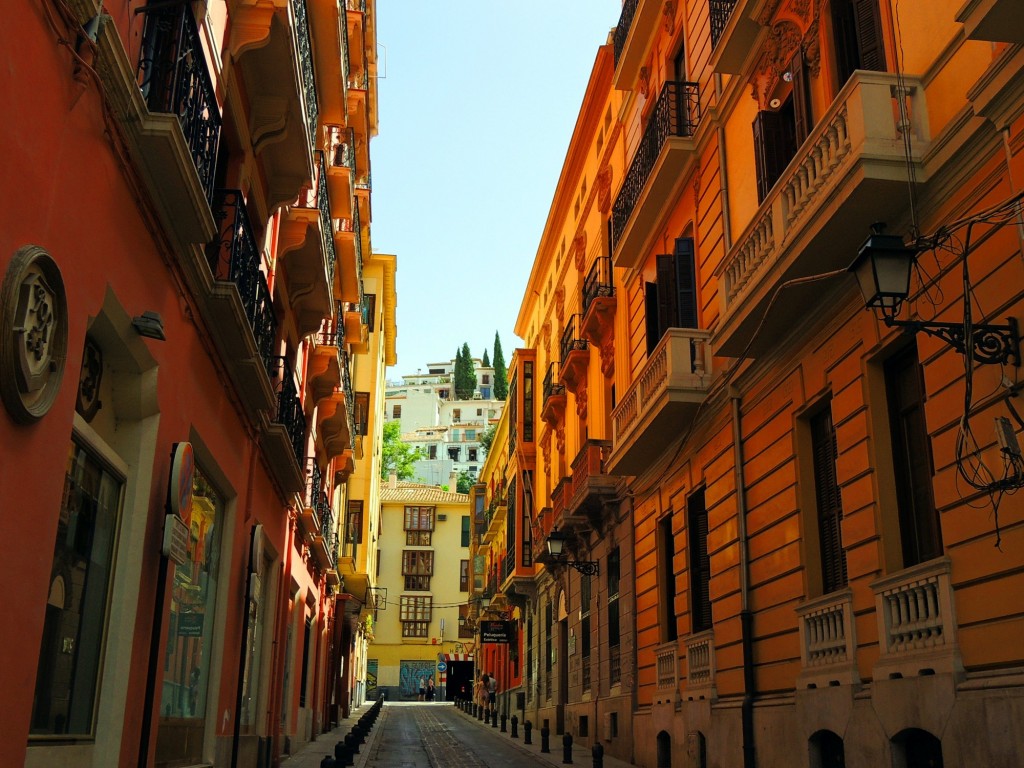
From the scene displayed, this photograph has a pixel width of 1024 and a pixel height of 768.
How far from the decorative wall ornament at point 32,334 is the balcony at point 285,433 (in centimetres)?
843

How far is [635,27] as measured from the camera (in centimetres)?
1942

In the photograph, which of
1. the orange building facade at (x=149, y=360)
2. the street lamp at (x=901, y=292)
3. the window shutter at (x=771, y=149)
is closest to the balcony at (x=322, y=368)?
the orange building facade at (x=149, y=360)

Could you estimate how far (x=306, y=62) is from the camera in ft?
44.8

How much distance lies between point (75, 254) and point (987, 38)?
6232 mm

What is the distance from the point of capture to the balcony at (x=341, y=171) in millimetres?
19578

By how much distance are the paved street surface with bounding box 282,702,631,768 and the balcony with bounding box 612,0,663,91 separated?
12811 millimetres

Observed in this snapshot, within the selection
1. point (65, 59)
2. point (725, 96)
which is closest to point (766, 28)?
point (725, 96)

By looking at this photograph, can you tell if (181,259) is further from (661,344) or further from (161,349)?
(661,344)

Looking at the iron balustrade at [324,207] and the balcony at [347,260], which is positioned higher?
the balcony at [347,260]

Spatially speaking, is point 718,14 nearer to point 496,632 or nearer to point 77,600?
point 77,600

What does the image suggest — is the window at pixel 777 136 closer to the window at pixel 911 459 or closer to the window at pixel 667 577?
the window at pixel 911 459

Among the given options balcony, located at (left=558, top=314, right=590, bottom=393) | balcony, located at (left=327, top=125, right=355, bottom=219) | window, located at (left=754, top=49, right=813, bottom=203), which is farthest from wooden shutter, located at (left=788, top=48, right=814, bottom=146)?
balcony, located at (left=558, top=314, right=590, bottom=393)

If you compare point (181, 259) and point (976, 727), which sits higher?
point (181, 259)

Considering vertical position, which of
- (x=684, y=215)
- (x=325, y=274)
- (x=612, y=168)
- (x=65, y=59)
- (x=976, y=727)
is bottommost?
(x=976, y=727)
